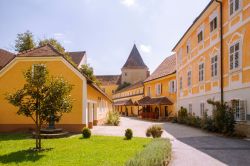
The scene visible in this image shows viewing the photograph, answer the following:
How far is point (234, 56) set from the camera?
723 inches

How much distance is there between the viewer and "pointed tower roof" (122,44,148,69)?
86562 millimetres

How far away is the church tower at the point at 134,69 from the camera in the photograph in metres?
86.4

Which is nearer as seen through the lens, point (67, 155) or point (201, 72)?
point (67, 155)

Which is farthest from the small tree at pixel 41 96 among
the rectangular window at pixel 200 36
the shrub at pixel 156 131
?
the rectangular window at pixel 200 36

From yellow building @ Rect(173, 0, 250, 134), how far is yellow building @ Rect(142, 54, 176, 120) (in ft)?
22.5

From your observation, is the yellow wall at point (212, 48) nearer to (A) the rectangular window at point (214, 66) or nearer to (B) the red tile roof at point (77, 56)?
(A) the rectangular window at point (214, 66)

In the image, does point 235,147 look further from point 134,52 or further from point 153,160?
point 134,52

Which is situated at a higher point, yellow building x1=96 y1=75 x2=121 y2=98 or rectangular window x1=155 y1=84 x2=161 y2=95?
yellow building x1=96 y1=75 x2=121 y2=98

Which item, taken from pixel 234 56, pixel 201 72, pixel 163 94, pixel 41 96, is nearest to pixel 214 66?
pixel 201 72

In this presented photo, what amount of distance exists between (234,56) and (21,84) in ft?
48.5

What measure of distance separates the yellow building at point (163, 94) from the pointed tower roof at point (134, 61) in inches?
1509

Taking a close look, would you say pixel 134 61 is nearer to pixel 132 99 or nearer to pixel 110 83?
pixel 110 83

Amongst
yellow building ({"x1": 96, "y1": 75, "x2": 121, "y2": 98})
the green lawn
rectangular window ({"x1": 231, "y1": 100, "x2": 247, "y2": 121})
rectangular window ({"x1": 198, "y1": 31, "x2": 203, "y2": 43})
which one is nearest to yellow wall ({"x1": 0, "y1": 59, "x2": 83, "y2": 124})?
the green lawn

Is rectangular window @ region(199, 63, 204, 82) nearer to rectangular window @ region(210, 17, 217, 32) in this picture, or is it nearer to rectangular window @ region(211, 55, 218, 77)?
rectangular window @ region(211, 55, 218, 77)
